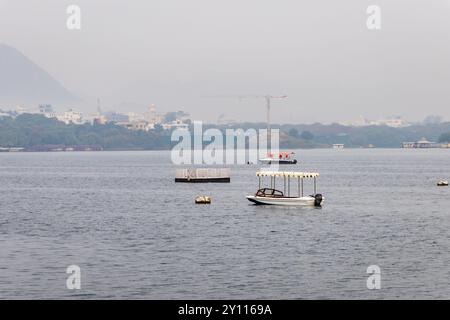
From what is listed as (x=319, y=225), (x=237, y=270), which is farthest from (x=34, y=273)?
(x=319, y=225)

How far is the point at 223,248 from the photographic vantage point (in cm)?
7906

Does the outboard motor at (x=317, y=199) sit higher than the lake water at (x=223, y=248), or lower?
higher

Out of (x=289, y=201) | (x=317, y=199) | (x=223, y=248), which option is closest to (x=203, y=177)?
(x=317, y=199)

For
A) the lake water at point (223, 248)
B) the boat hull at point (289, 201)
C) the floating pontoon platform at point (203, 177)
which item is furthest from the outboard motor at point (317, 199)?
the floating pontoon platform at point (203, 177)

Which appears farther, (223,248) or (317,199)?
(317,199)

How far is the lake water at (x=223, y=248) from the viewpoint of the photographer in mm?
59750

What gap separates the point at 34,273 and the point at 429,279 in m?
30.3

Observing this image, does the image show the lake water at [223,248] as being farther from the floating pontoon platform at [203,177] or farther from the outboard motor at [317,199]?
the floating pontoon platform at [203,177]

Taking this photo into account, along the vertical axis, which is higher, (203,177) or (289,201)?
(289,201)

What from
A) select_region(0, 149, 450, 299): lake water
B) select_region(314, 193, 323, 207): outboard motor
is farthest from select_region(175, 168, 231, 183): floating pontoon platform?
select_region(314, 193, 323, 207): outboard motor

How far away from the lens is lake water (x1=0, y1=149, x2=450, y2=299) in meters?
59.8

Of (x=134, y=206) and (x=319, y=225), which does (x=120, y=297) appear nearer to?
(x=319, y=225)

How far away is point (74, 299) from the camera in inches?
2205

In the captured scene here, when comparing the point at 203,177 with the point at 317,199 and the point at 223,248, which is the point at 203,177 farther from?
the point at 223,248
